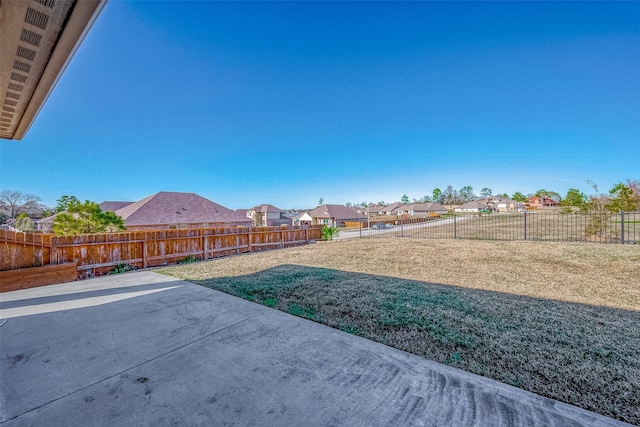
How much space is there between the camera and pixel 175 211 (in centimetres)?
2019

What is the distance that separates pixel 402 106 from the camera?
17.5 metres

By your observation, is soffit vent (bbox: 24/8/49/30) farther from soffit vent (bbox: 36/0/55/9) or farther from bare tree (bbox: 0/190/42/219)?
bare tree (bbox: 0/190/42/219)

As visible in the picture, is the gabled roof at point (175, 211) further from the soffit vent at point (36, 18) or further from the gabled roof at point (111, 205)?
the soffit vent at point (36, 18)

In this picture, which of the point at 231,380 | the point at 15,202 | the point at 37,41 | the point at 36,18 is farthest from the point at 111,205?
the point at 231,380

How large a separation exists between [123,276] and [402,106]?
1840cm

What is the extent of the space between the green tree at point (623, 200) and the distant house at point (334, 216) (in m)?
31.4

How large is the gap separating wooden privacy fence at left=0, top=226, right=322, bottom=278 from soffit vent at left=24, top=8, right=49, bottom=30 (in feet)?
16.9

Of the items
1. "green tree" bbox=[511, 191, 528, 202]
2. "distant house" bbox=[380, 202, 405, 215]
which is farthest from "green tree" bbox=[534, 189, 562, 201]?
"distant house" bbox=[380, 202, 405, 215]

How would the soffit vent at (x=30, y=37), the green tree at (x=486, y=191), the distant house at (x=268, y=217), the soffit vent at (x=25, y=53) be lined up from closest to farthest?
the soffit vent at (x=30, y=37) < the soffit vent at (x=25, y=53) < the distant house at (x=268, y=217) < the green tree at (x=486, y=191)

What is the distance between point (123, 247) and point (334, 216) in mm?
36119

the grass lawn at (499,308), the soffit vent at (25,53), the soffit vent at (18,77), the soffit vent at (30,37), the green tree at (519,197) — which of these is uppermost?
the green tree at (519,197)

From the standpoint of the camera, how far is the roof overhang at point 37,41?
215 cm

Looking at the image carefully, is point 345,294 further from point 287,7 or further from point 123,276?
point 287,7

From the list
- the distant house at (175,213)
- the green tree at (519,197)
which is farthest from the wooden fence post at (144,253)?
the green tree at (519,197)
